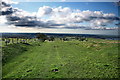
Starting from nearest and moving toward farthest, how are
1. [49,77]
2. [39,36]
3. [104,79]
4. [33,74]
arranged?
[104,79], [49,77], [33,74], [39,36]

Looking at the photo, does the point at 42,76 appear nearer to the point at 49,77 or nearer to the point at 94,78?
the point at 49,77

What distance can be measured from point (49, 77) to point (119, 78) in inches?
350

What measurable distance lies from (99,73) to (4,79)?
12933mm

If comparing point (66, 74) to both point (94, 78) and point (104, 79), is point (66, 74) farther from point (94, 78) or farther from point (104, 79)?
point (104, 79)

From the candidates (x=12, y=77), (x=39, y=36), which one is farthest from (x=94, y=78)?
(x=39, y=36)

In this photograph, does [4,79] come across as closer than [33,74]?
Yes

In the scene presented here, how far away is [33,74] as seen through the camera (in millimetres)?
17375

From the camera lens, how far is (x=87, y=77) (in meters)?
15.5

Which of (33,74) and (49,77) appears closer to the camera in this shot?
(49,77)

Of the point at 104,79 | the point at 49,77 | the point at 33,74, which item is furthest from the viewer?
the point at 33,74

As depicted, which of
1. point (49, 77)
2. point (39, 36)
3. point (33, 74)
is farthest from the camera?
point (39, 36)

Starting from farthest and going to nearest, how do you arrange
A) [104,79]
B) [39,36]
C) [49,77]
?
[39,36]
[49,77]
[104,79]

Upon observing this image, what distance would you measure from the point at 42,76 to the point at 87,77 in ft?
19.7

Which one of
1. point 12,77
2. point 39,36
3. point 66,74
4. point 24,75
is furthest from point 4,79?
→ point 39,36
